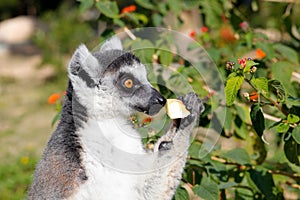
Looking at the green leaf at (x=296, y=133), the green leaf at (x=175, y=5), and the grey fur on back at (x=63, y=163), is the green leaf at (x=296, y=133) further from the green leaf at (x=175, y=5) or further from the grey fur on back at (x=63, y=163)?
the green leaf at (x=175, y=5)

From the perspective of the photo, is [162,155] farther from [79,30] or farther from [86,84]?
[79,30]

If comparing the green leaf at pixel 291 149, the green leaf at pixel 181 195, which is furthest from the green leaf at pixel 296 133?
the green leaf at pixel 181 195

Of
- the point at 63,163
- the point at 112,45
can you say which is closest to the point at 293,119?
the point at 112,45

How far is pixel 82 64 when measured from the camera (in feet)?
8.44

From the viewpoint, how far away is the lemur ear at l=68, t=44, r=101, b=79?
2.58 meters

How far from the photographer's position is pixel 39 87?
9.88m

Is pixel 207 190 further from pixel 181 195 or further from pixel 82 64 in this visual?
pixel 82 64

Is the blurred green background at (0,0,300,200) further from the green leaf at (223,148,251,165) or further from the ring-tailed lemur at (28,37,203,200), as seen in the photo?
the ring-tailed lemur at (28,37,203,200)

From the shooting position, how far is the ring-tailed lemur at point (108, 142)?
2496 mm

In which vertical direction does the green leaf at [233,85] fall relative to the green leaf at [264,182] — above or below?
above

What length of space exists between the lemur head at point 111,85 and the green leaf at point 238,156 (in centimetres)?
68

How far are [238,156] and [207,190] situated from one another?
0.38 m

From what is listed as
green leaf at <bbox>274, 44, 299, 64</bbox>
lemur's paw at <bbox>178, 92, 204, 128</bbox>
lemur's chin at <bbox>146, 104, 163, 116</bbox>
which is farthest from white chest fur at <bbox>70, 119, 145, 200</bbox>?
green leaf at <bbox>274, 44, 299, 64</bbox>

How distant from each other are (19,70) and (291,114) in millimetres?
9053
